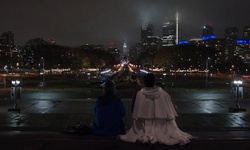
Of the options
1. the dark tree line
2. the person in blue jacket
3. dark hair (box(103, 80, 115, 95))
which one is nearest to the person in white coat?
the person in blue jacket

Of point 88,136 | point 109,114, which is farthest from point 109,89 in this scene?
point 88,136

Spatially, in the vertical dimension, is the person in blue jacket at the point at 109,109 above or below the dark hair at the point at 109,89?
below

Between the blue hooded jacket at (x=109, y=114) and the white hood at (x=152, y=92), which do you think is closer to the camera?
→ the white hood at (x=152, y=92)

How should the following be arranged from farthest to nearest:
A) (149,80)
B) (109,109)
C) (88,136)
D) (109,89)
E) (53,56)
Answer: (53,56)
(88,136)
(109,109)
(109,89)
(149,80)

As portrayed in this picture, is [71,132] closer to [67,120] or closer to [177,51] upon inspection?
[67,120]

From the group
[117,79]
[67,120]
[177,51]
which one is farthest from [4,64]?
[67,120]

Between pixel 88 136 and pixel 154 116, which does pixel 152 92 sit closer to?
pixel 154 116

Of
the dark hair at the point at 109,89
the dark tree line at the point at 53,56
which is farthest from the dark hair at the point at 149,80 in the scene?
the dark tree line at the point at 53,56

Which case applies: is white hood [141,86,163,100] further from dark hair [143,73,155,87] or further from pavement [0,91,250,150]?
pavement [0,91,250,150]

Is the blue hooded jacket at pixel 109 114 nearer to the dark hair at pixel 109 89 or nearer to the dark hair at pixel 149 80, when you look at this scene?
the dark hair at pixel 109 89
